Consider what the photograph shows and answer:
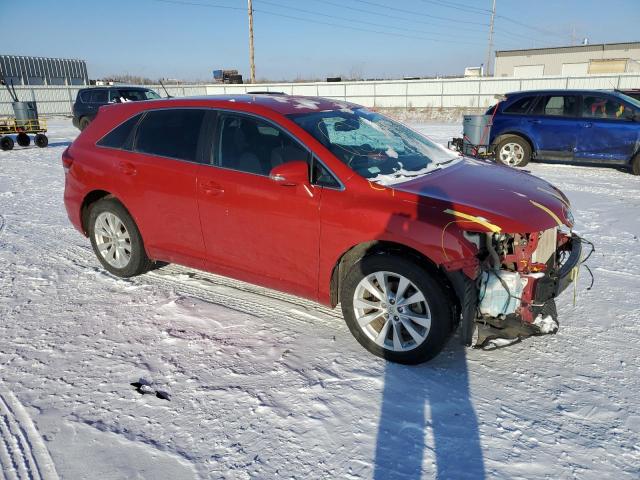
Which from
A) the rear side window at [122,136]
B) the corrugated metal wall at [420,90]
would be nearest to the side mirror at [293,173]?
the rear side window at [122,136]

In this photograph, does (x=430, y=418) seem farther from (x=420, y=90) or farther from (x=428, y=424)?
(x=420, y=90)

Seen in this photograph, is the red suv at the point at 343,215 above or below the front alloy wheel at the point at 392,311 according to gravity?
above

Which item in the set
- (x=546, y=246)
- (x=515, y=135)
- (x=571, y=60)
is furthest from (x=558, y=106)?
(x=571, y=60)

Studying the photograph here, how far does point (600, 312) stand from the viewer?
402cm

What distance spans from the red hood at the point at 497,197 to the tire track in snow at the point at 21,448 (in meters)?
2.55

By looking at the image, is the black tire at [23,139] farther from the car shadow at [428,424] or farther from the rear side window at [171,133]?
the car shadow at [428,424]

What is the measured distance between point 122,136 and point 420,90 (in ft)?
85.2

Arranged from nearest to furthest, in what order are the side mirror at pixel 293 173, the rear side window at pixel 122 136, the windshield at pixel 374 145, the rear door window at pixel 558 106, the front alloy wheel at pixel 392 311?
the front alloy wheel at pixel 392 311, the side mirror at pixel 293 173, the windshield at pixel 374 145, the rear side window at pixel 122 136, the rear door window at pixel 558 106

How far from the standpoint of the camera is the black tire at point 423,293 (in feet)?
10.0

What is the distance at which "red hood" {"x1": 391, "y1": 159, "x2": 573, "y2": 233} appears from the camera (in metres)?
3.03

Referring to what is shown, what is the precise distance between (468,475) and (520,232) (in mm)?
1441

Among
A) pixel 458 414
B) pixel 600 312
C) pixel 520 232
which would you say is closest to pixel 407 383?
pixel 458 414

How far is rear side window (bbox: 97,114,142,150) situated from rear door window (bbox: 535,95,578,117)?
8618 mm

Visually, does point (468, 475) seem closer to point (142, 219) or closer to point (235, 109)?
point (235, 109)
